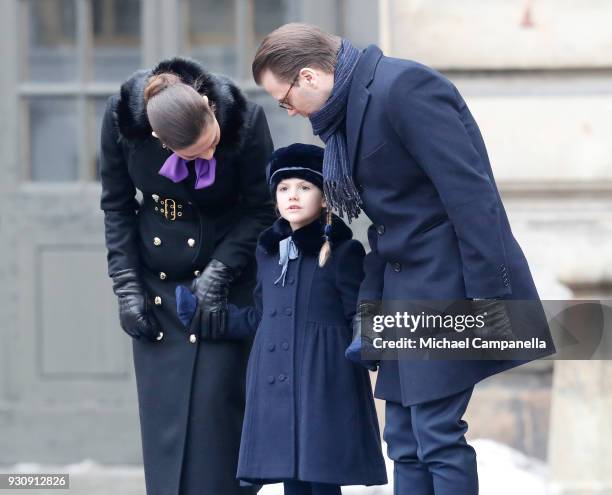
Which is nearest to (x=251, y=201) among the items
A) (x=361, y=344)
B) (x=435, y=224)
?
(x=361, y=344)

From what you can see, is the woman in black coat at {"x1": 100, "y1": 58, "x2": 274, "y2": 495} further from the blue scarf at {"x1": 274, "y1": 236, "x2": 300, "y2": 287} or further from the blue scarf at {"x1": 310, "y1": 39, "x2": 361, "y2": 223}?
the blue scarf at {"x1": 310, "y1": 39, "x2": 361, "y2": 223}

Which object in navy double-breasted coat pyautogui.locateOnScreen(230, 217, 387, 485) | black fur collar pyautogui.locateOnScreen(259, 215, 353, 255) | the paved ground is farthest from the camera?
the paved ground

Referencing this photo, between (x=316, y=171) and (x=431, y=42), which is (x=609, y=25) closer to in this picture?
(x=431, y=42)

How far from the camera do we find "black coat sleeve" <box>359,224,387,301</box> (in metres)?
4.16

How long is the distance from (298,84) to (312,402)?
1.03m

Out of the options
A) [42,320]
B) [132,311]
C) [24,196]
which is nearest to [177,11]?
[24,196]

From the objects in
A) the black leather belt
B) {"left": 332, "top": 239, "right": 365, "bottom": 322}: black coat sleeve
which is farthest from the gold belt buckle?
{"left": 332, "top": 239, "right": 365, "bottom": 322}: black coat sleeve

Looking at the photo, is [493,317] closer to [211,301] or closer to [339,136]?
[339,136]

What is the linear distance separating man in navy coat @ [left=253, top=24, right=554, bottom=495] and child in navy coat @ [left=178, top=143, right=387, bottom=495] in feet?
0.84

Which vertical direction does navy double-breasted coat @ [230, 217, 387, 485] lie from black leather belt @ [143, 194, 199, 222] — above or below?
below

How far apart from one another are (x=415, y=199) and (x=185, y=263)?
100 centimetres

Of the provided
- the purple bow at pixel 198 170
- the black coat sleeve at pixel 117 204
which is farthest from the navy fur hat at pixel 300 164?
the black coat sleeve at pixel 117 204

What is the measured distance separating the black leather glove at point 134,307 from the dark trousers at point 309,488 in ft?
2.28

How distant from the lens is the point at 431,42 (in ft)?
21.0
